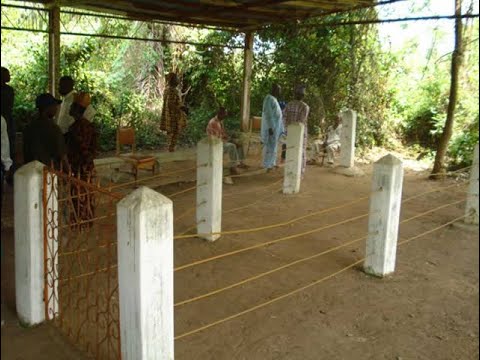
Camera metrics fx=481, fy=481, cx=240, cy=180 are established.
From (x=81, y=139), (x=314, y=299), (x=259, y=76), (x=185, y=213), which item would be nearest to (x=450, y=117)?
(x=185, y=213)

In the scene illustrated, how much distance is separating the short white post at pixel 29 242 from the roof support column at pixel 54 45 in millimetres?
4368

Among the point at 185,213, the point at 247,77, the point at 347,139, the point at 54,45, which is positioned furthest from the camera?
the point at 247,77

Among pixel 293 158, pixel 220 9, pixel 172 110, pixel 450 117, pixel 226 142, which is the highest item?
pixel 220 9

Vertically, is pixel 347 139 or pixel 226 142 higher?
pixel 347 139

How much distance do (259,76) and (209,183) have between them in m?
8.49

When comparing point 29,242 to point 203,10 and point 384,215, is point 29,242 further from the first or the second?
point 203,10

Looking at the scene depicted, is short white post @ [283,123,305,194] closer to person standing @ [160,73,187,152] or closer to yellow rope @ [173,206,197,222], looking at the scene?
yellow rope @ [173,206,197,222]

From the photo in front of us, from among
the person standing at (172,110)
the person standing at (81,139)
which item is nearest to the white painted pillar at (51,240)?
the person standing at (81,139)

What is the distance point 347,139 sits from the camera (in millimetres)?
9750

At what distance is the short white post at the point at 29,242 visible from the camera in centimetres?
326

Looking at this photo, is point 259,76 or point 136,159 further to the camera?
point 259,76

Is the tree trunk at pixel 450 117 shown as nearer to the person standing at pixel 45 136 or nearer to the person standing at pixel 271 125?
the person standing at pixel 271 125

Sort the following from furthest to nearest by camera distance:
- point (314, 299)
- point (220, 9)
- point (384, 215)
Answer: point (220, 9), point (384, 215), point (314, 299)

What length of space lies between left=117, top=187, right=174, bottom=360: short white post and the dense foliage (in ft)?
26.7
